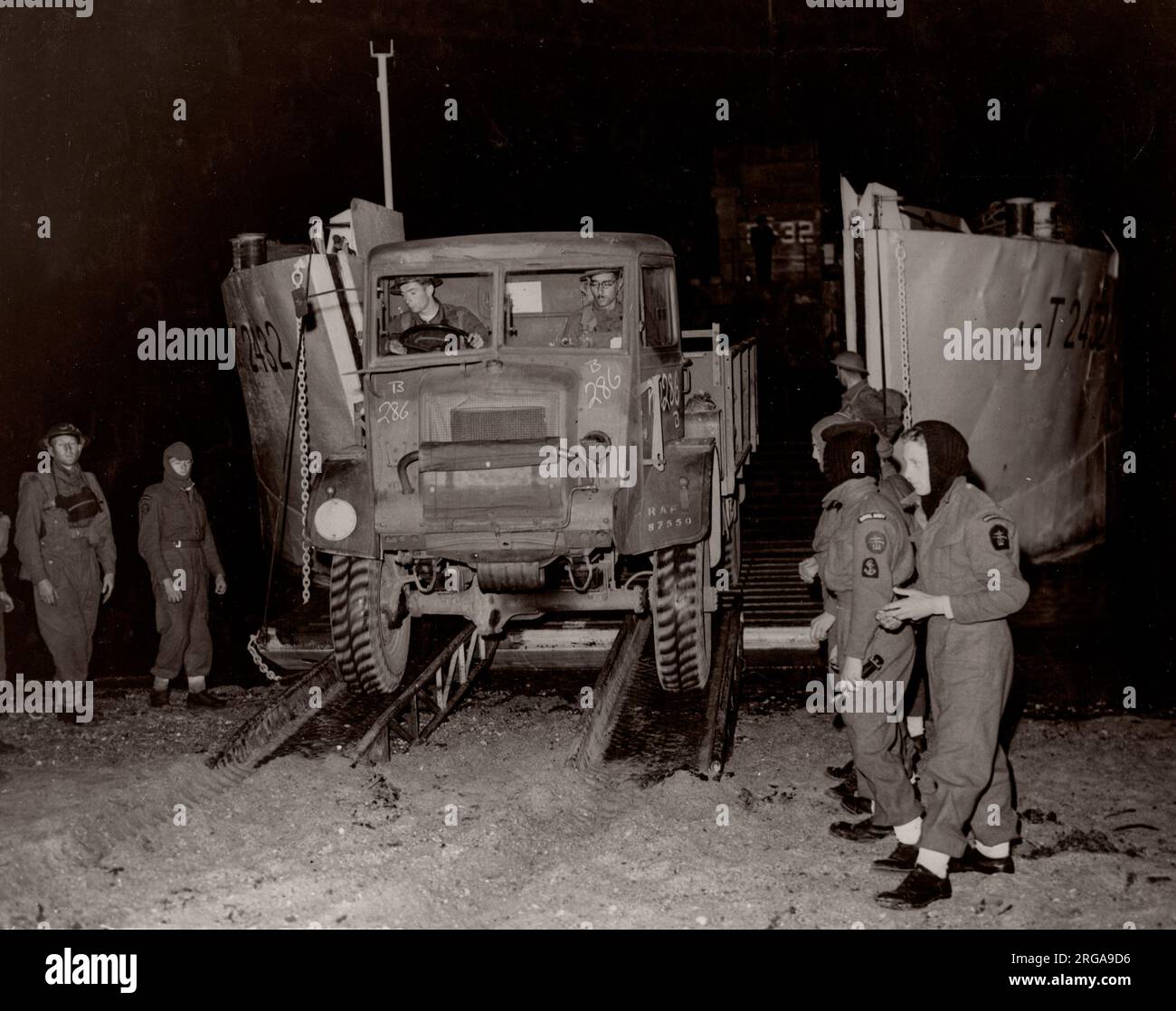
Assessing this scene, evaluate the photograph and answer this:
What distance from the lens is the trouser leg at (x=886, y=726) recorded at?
202 inches

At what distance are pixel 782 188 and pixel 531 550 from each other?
13.1 metres

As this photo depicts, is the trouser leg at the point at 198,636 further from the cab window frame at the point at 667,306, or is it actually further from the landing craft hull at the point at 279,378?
the cab window frame at the point at 667,306

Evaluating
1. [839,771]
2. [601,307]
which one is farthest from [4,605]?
[839,771]

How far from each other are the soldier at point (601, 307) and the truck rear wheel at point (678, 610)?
4.64ft

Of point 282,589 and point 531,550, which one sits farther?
point 282,589

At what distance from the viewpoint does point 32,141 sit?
14492mm

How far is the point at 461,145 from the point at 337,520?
Result: 46.2ft

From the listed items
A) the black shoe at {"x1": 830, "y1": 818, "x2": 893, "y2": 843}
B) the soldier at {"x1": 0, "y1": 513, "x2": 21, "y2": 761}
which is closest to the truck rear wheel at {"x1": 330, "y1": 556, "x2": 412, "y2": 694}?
the soldier at {"x1": 0, "y1": 513, "x2": 21, "y2": 761}

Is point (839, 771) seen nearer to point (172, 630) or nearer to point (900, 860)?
point (900, 860)

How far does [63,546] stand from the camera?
8.25 metres

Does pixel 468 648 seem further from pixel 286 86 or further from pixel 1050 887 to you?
pixel 286 86

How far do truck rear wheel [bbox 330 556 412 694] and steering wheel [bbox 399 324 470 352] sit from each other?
4.43ft

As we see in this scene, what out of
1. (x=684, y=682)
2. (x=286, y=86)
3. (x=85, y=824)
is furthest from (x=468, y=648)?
(x=286, y=86)

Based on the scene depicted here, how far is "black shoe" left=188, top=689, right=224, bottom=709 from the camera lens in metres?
8.57
